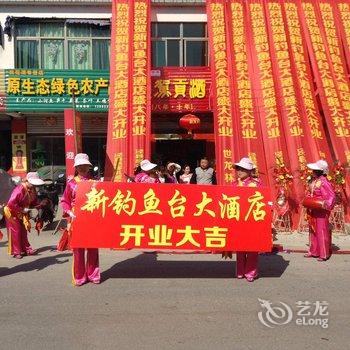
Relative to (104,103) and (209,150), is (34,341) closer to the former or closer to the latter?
(104,103)

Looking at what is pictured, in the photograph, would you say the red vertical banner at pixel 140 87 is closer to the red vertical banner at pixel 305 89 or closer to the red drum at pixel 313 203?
the red vertical banner at pixel 305 89

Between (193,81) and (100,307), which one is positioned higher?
(193,81)

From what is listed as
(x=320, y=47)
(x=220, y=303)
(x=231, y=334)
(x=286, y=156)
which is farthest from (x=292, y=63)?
(x=231, y=334)

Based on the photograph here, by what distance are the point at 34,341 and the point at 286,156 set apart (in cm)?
828

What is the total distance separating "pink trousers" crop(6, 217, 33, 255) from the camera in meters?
7.49

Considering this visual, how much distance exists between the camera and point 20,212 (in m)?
7.41

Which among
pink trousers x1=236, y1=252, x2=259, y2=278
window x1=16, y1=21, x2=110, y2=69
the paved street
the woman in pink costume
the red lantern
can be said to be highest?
window x1=16, y1=21, x2=110, y2=69

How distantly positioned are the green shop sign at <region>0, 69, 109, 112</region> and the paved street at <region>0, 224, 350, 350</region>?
23.7 ft

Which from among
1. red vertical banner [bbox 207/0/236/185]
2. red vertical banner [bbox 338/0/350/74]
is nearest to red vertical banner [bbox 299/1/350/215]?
red vertical banner [bbox 338/0/350/74]

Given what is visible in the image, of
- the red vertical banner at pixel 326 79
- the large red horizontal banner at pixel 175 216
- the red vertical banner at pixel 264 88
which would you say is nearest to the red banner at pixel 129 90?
the red vertical banner at pixel 264 88

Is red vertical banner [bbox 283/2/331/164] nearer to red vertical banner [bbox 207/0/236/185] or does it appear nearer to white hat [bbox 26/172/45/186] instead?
red vertical banner [bbox 207/0/236/185]

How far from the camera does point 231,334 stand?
13.9ft

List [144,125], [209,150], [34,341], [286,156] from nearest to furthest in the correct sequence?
1. [34,341]
2. [286,156]
3. [144,125]
4. [209,150]

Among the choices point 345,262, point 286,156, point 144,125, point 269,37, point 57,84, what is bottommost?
point 345,262
